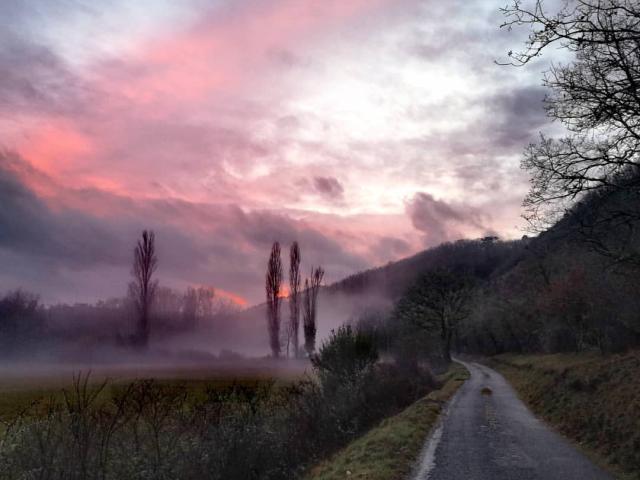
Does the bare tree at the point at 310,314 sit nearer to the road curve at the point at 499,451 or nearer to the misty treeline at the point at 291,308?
the misty treeline at the point at 291,308

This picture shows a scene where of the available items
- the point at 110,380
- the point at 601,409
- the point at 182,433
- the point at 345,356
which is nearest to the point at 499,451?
the point at 601,409

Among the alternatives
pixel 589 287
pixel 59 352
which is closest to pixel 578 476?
pixel 589 287

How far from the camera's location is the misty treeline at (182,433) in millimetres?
10406

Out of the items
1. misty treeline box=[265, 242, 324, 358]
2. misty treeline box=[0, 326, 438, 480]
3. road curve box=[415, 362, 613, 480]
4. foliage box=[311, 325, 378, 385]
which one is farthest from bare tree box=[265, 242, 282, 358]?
road curve box=[415, 362, 613, 480]

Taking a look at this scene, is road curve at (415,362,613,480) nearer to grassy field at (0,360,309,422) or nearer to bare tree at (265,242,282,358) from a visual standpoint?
grassy field at (0,360,309,422)

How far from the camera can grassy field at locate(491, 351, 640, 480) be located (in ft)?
39.5

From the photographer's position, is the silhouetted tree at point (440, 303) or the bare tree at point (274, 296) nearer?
the bare tree at point (274, 296)

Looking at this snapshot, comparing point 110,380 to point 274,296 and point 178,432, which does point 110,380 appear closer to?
point 178,432

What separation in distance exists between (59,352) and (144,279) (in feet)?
55.1

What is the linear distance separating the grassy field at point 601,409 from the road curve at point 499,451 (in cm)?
57

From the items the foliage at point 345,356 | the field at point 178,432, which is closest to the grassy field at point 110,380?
the field at point 178,432

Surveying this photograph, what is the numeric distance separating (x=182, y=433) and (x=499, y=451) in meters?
8.24

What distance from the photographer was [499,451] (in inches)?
524

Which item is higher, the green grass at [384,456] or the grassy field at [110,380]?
the grassy field at [110,380]
